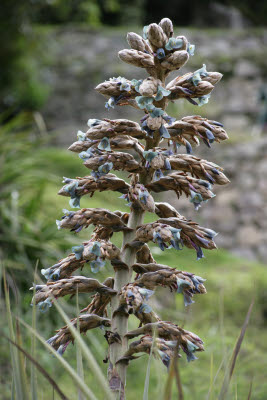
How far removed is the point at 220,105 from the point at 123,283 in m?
6.76

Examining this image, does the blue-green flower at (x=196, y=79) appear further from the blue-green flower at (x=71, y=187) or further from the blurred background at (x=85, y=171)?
the blurred background at (x=85, y=171)

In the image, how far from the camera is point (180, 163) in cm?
82

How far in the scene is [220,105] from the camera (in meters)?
7.23

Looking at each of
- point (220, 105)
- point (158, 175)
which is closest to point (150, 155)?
point (158, 175)

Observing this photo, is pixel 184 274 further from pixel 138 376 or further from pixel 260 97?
pixel 260 97

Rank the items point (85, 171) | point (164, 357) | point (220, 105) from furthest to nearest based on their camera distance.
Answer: point (220, 105) < point (85, 171) < point (164, 357)

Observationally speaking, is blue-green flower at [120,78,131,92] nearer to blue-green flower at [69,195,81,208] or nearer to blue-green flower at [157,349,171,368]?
blue-green flower at [69,195,81,208]

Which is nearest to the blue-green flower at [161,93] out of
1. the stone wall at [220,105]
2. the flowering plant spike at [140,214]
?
the flowering plant spike at [140,214]

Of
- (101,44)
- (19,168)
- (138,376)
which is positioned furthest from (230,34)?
(138,376)

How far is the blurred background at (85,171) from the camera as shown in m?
2.22

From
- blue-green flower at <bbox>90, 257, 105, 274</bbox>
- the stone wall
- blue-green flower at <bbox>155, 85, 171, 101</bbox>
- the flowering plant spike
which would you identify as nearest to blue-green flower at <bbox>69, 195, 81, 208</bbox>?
the flowering plant spike

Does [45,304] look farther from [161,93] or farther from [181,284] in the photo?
[161,93]

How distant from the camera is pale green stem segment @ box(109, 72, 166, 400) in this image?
2.54 ft

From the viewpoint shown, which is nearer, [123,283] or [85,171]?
[123,283]
